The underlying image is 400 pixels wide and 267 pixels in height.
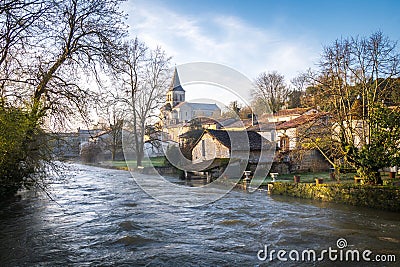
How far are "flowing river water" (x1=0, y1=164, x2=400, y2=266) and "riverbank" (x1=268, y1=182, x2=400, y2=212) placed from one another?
1.59 feet

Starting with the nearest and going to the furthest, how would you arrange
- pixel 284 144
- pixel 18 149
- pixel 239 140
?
1. pixel 18 149
2. pixel 284 144
3. pixel 239 140

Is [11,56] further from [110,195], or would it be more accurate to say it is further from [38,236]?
[110,195]

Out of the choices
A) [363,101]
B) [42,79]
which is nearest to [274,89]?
[363,101]

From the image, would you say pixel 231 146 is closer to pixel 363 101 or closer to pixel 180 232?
pixel 363 101

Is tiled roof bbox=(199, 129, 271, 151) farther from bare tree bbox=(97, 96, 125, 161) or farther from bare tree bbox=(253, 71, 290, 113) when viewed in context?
bare tree bbox=(253, 71, 290, 113)

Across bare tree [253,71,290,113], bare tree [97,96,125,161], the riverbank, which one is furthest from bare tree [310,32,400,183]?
bare tree [253,71,290,113]

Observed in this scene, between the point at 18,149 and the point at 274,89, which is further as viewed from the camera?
the point at 274,89

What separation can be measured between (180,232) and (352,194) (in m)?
7.53

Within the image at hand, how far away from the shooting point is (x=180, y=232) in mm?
9711

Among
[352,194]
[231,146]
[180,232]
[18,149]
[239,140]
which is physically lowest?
[180,232]

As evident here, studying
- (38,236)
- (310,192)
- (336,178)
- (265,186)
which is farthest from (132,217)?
(336,178)

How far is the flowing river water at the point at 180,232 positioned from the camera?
7473 mm

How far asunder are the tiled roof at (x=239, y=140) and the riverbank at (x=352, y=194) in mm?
9707

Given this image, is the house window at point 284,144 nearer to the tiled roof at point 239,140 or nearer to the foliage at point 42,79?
the tiled roof at point 239,140
